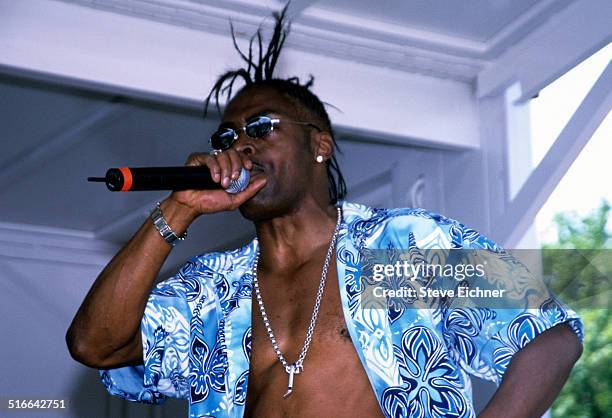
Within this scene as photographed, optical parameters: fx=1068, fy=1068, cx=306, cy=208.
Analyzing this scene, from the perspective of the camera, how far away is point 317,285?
97.9 inches

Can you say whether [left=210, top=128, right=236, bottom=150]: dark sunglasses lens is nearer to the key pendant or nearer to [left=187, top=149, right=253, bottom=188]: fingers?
[left=187, top=149, right=253, bottom=188]: fingers

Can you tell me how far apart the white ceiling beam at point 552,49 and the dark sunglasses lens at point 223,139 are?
4.67 feet

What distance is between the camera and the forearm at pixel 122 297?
7.28 feet

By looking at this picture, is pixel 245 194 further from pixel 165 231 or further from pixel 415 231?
pixel 415 231

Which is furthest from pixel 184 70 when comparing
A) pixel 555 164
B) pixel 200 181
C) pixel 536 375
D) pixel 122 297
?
pixel 536 375

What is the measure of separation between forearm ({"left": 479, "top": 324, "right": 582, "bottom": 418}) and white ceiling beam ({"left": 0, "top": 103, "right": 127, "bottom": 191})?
8.01ft

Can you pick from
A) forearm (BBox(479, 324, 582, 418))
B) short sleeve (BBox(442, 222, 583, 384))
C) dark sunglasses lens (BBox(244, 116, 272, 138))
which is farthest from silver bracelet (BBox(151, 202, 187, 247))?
forearm (BBox(479, 324, 582, 418))

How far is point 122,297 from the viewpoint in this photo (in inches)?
88.1

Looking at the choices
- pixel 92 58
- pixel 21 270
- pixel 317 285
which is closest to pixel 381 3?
pixel 92 58

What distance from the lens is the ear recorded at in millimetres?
2713

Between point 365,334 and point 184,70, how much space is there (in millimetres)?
1471

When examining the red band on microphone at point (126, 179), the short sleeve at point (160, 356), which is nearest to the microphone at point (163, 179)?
the red band on microphone at point (126, 179)

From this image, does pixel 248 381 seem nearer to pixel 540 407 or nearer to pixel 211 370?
pixel 211 370

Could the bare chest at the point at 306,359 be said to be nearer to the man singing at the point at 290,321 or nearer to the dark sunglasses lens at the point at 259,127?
the man singing at the point at 290,321
